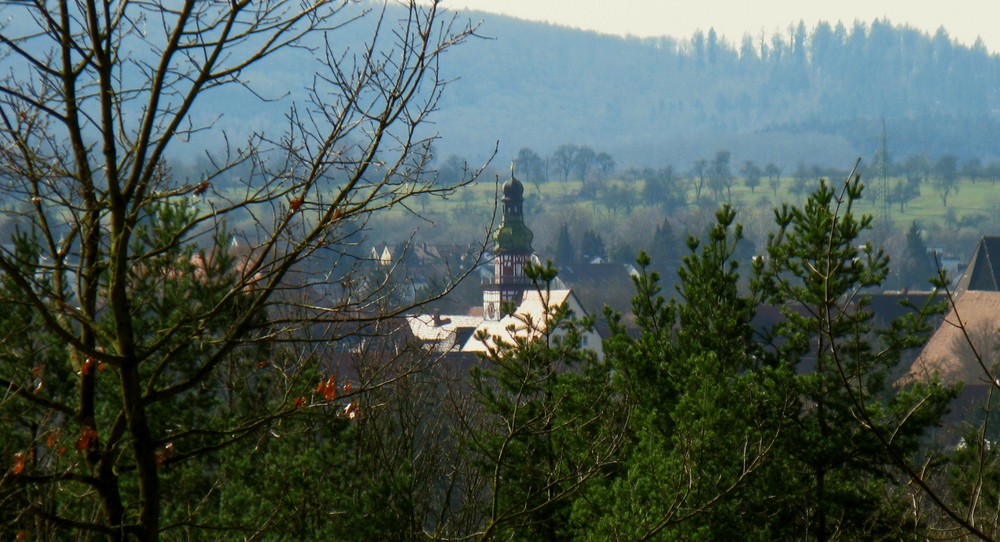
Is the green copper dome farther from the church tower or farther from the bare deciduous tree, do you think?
the bare deciduous tree

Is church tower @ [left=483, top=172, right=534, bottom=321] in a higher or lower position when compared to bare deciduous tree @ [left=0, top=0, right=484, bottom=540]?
lower

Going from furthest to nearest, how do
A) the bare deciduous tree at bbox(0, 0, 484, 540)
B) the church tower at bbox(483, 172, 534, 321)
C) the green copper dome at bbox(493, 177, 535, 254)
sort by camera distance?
the church tower at bbox(483, 172, 534, 321) → the green copper dome at bbox(493, 177, 535, 254) → the bare deciduous tree at bbox(0, 0, 484, 540)

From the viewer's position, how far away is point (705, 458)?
8180 millimetres

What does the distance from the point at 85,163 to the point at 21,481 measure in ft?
3.63

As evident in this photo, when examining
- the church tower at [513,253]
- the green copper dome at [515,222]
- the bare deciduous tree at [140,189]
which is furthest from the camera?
the church tower at [513,253]

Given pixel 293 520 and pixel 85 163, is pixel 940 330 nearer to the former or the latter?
pixel 293 520

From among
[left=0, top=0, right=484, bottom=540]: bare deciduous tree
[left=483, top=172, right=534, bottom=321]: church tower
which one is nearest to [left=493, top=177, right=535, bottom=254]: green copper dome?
[left=483, top=172, right=534, bottom=321]: church tower

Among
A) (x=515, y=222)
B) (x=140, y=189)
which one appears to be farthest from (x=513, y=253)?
(x=140, y=189)

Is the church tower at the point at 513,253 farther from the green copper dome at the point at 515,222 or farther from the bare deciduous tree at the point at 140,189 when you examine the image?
the bare deciduous tree at the point at 140,189

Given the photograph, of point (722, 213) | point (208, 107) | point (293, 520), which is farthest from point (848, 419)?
Answer: point (208, 107)

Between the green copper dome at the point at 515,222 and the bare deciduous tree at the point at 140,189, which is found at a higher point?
the bare deciduous tree at the point at 140,189

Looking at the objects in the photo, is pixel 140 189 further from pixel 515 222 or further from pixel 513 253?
pixel 515 222

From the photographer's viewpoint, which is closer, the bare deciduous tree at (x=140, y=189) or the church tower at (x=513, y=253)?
the bare deciduous tree at (x=140, y=189)

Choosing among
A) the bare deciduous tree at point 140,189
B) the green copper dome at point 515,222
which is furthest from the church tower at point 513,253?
the bare deciduous tree at point 140,189
